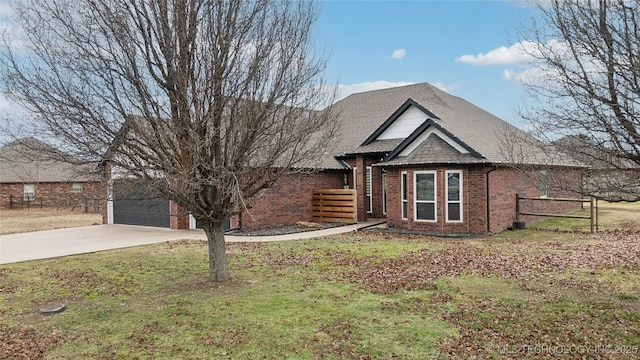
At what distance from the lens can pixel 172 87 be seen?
7.44 meters

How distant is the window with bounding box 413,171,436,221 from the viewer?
643 inches

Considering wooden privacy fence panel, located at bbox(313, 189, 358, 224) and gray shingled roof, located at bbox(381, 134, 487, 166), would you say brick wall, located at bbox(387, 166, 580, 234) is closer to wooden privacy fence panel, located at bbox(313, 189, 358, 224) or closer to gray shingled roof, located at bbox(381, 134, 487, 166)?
gray shingled roof, located at bbox(381, 134, 487, 166)

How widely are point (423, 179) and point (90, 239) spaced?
13.3 meters

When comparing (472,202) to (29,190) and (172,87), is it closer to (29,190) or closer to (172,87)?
(172,87)

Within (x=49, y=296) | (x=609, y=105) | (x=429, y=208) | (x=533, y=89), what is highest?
(x=533, y=89)

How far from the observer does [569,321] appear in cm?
629

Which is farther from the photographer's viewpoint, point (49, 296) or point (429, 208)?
point (429, 208)

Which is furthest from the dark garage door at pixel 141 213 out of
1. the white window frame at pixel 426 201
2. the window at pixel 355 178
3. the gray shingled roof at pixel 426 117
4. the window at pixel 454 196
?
the window at pixel 454 196

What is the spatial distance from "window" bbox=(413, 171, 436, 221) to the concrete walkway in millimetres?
2944

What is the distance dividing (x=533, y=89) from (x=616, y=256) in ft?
23.3

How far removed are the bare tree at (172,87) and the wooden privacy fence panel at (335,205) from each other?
12.0m

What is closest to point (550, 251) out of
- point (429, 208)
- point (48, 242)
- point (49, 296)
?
point (429, 208)

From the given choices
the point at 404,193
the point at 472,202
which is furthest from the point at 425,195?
the point at 472,202

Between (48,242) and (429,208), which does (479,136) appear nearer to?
(429,208)
